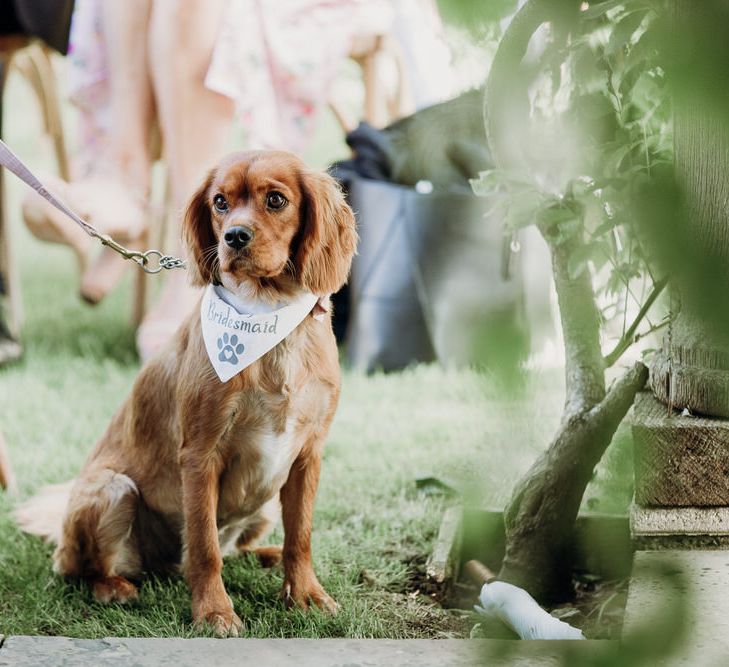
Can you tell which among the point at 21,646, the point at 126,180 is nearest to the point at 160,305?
the point at 126,180

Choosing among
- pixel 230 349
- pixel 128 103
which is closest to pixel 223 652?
pixel 230 349

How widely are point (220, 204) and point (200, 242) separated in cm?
13

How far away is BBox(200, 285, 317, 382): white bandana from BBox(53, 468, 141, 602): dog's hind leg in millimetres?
417

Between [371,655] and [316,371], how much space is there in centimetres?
59

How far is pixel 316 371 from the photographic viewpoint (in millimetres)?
2072

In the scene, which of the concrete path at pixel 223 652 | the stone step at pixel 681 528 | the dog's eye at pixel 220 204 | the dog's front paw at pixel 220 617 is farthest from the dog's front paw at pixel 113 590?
the stone step at pixel 681 528

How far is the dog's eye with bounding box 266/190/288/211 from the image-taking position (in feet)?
6.52

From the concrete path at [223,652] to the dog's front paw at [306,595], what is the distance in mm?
365

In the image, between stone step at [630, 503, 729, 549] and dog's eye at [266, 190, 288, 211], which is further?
dog's eye at [266, 190, 288, 211]

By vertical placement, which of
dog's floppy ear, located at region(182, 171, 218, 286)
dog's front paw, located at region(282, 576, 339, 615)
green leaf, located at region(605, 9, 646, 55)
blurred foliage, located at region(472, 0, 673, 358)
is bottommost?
dog's front paw, located at region(282, 576, 339, 615)

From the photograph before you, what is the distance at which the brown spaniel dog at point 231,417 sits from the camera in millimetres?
1996

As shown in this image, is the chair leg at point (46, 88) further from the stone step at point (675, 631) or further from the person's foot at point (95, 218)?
the stone step at point (675, 631)

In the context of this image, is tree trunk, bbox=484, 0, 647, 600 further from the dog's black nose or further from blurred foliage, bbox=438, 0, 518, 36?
blurred foliage, bbox=438, 0, 518, 36

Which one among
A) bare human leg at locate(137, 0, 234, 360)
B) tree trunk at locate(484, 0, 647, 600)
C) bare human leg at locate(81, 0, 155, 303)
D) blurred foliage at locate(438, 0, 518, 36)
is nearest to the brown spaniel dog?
tree trunk at locate(484, 0, 647, 600)
